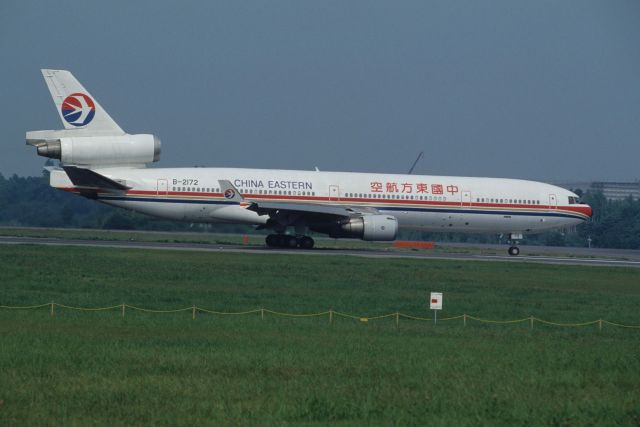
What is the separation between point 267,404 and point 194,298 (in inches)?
632

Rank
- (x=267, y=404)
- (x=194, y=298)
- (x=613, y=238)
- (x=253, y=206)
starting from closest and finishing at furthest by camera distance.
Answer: (x=267, y=404), (x=194, y=298), (x=253, y=206), (x=613, y=238)

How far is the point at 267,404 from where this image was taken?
1413 centimetres

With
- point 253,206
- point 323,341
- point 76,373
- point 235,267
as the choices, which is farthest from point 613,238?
point 76,373

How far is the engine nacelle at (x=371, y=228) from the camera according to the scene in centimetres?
5134

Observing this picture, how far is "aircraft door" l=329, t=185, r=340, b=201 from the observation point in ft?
176

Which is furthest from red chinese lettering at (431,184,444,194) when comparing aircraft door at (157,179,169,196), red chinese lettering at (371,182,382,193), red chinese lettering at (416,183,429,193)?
aircraft door at (157,179,169,196)

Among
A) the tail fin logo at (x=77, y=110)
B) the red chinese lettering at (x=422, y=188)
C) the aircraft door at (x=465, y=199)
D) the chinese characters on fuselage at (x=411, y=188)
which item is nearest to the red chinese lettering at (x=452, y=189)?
the chinese characters on fuselage at (x=411, y=188)

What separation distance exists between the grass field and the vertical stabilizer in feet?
50.9

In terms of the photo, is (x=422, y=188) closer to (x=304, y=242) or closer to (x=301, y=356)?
(x=304, y=242)

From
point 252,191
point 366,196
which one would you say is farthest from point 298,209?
point 366,196

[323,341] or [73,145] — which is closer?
[323,341]

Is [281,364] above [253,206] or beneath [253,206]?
beneath

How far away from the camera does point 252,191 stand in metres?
52.7

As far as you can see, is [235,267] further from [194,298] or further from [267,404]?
[267,404]
